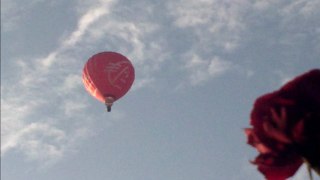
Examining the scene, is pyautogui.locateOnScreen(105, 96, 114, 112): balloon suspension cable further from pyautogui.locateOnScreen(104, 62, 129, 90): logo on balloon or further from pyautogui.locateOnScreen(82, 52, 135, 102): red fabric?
pyautogui.locateOnScreen(104, 62, 129, 90): logo on balloon

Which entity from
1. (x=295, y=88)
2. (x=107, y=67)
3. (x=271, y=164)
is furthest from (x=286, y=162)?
(x=107, y=67)

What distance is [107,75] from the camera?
17.1m

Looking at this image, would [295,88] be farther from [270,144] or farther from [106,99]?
Result: [106,99]

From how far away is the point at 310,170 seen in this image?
2.79 ft

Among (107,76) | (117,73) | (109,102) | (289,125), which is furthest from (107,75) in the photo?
(289,125)

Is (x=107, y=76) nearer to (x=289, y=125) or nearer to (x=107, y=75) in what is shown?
(x=107, y=75)

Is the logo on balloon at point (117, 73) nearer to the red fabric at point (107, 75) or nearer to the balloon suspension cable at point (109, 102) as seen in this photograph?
the red fabric at point (107, 75)

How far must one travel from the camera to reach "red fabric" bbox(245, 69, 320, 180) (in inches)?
32.8

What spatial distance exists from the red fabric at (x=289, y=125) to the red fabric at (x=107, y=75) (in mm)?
16290

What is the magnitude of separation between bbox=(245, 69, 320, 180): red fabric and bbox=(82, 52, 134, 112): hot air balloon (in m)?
16.3

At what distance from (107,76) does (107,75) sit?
4 centimetres

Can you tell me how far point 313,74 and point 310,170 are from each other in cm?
16

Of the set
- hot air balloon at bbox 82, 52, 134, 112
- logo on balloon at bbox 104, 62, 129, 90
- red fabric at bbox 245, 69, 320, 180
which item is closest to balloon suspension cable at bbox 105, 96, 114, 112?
hot air balloon at bbox 82, 52, 134, 112

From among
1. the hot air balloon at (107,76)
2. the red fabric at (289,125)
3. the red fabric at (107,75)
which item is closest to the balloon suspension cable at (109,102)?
the hot air balloon at (107,76)
